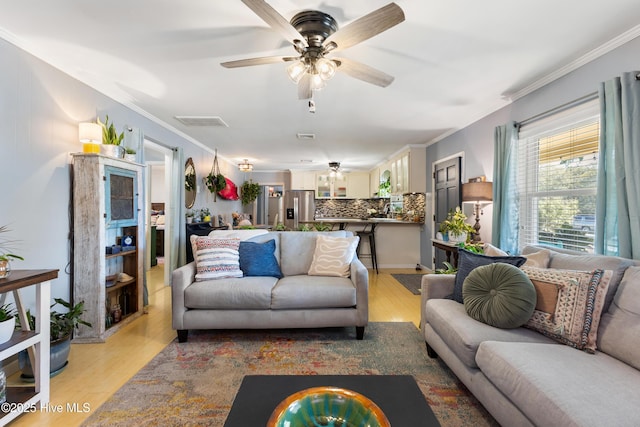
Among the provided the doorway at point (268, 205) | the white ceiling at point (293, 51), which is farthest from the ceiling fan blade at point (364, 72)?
the doorway at point (268, 205)

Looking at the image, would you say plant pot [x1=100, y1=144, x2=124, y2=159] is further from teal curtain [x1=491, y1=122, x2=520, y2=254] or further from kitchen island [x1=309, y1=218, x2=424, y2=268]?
teal curtain [x1=491, y1=122, x2=520, y2=254]

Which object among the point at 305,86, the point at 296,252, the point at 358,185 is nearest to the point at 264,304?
the point at 296,252

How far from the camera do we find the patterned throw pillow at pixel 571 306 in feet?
5.00

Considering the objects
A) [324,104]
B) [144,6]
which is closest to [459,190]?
[324,104]

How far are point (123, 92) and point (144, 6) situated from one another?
62.0 inches

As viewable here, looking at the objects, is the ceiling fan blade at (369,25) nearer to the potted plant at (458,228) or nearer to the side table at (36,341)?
the side table at (36,341)

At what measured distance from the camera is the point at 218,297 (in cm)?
245

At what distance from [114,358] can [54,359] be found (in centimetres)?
36

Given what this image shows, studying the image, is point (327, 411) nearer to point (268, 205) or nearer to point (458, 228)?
point (458, 228)

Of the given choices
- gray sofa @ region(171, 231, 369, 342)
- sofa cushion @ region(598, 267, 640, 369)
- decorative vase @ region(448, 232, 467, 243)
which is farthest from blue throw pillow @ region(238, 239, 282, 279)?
sofa cushion @ region(598, 267, 640, 369)

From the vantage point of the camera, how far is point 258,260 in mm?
2842

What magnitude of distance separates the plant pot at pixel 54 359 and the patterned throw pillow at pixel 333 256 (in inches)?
76.0

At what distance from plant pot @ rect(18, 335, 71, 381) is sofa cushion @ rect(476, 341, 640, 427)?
8.75 ft

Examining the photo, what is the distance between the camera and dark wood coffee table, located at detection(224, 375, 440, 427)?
102 cm
